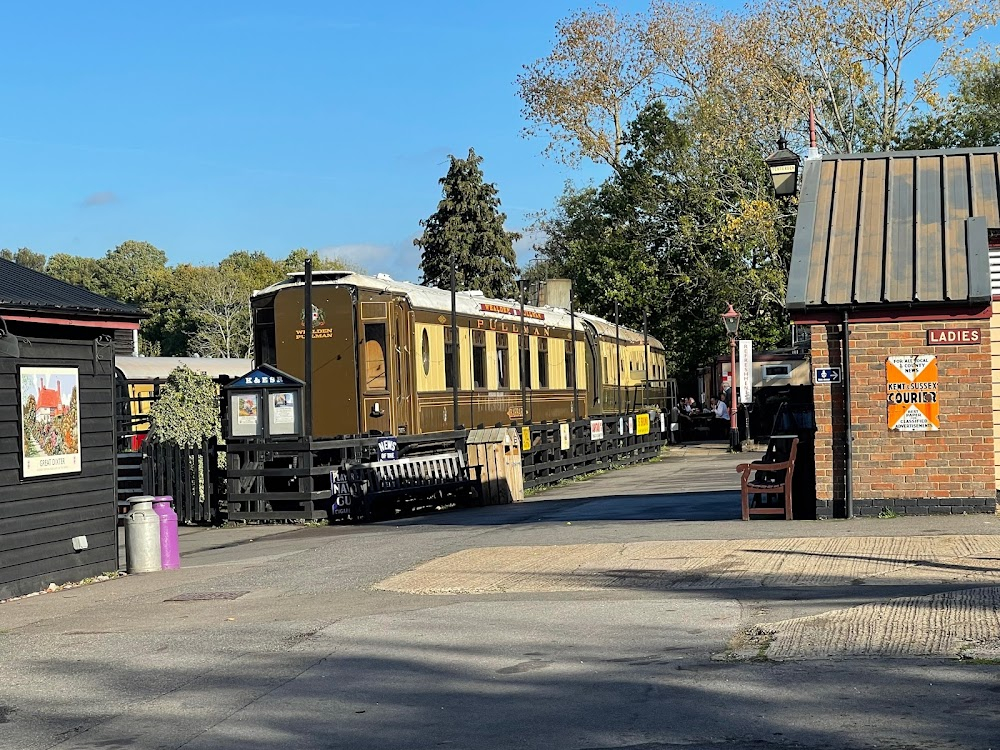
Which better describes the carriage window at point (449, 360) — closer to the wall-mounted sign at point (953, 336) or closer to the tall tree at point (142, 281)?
the wall-mounted sign at point (953, 336)

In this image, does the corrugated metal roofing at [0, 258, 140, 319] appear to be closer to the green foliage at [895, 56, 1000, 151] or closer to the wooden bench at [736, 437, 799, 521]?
the wooden bench at [736, 437, 799, 521]

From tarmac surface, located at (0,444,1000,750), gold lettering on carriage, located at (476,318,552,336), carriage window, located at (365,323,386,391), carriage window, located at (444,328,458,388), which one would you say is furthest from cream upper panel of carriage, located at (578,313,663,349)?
tarmac surface, located at (0,444,1000,750)

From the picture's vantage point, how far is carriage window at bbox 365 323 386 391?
74.7ft

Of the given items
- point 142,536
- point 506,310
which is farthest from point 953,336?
point 506,310

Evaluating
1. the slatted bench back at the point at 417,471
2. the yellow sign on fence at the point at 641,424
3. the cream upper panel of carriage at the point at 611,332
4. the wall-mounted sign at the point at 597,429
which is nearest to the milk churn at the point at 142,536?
the slatted bench back at the point at 417,471

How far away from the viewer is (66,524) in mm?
14258

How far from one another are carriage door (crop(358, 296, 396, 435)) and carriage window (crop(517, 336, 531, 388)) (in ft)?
22.9

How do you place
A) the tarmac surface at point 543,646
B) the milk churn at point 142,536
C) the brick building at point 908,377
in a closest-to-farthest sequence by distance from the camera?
the tarmac surface at point 543,646 → the milk churn at point 142,536 → the brick building at point 908,377

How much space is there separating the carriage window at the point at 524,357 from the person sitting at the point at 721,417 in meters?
18.9

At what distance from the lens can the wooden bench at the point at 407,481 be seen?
2125 centimetres

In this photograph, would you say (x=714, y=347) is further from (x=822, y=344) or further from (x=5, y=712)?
(x=5, y=712)

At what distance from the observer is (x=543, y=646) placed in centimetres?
929

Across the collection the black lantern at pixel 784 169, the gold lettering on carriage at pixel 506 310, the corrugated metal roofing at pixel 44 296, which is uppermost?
the black lantern at pixel 784 169

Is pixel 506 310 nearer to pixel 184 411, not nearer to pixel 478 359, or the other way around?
pixel 478 359
